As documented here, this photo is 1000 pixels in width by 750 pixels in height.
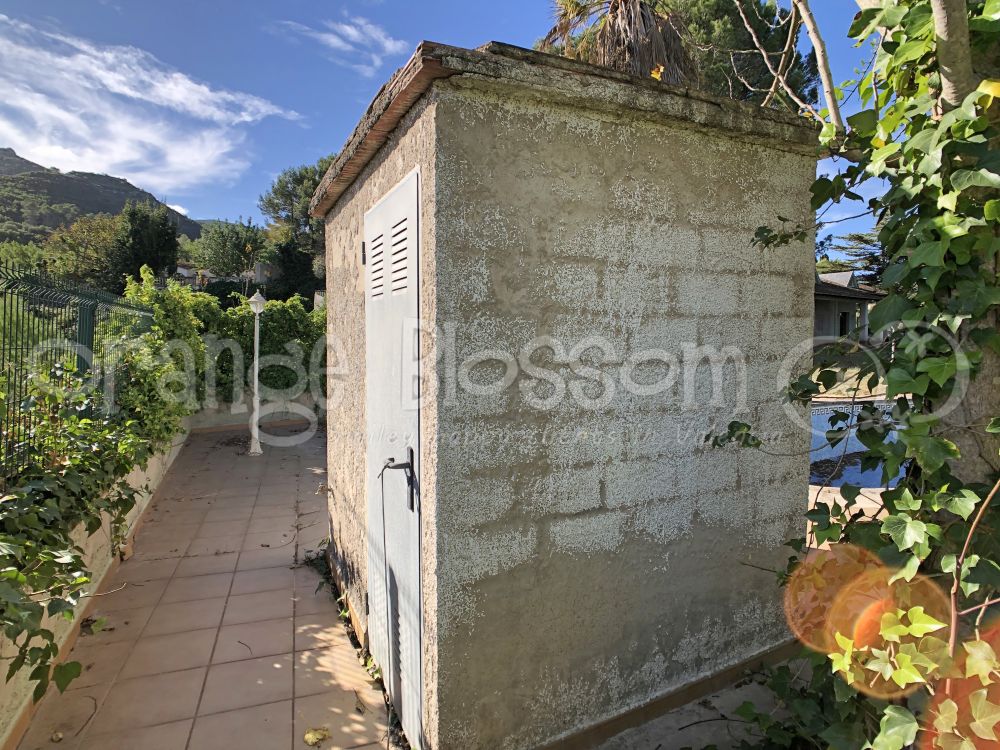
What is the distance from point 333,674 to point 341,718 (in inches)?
20.7

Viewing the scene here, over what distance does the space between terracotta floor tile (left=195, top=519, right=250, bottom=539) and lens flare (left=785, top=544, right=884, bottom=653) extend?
6619mm

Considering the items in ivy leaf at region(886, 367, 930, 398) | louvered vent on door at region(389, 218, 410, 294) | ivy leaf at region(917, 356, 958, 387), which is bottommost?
ivy leaf at region(886, 367, 930, 398)

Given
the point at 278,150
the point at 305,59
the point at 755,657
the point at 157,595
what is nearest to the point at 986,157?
the point at 755,657

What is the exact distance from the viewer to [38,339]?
4402 millimetres

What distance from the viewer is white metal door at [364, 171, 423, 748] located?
2.74 meters

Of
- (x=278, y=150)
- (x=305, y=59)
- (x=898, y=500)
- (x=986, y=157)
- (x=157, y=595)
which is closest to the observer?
(x=986, y=157)

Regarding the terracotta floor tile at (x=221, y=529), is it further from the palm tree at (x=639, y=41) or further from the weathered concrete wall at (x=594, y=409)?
the palm tree at (x=639, y=41)

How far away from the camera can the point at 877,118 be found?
206cm

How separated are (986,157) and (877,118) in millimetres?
508

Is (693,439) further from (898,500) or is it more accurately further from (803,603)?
(898,500)

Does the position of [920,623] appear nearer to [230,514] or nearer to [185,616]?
[185,616]

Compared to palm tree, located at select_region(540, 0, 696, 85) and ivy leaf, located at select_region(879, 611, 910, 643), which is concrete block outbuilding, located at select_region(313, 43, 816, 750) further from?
palm tree, located at select_region(540, 0, 696, 85)

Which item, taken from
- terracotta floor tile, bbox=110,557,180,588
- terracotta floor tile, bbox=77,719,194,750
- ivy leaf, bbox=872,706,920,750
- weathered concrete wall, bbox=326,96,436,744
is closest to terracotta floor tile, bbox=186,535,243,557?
terracotta floor tile, bbox=110,557,180,588

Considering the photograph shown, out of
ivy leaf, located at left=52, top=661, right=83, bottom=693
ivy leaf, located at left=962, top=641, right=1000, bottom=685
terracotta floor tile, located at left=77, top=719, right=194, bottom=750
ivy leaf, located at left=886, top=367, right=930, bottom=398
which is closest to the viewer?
ivy leaf, located at left=962, top=641, right=1000, bottom=685
